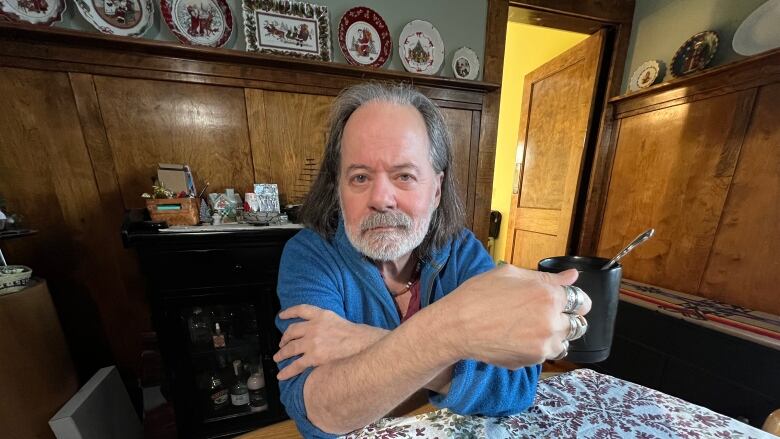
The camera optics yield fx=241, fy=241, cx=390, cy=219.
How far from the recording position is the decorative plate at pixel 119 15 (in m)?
1.16

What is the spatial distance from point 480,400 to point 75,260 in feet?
6.69

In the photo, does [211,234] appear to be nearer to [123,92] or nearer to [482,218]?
[123,92]

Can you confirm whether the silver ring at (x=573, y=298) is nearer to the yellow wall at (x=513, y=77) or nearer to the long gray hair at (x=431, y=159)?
the long gray hair at (x=431, y=159)

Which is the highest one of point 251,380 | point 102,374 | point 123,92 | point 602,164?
point 123,92

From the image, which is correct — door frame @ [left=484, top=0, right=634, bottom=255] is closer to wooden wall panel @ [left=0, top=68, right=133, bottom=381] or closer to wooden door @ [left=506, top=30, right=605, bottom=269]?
wooden door @ [left=506, top=30, right=605, bottom=269]

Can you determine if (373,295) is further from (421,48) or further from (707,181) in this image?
(707,181)

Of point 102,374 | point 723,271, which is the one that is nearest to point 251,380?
point 102,374

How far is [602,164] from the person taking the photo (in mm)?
2031

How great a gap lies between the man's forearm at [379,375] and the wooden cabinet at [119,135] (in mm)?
1293

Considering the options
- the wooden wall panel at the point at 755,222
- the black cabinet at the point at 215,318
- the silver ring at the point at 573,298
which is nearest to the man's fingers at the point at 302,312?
the silver ring at the point at 573,298

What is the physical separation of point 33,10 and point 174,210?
1094 mm

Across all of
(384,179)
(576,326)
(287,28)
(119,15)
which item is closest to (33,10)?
(119,15)

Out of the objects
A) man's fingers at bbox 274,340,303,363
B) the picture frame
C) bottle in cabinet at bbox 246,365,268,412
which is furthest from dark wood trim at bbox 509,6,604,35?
bottle in cabinet at bbox 246,365,268,412

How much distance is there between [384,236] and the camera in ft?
2.38
